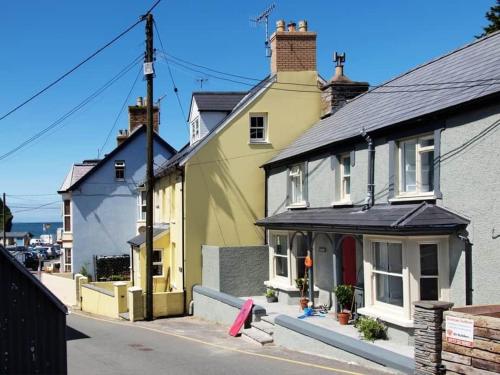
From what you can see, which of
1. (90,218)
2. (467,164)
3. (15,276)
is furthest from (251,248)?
(90,218)

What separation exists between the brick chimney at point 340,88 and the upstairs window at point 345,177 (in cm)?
587

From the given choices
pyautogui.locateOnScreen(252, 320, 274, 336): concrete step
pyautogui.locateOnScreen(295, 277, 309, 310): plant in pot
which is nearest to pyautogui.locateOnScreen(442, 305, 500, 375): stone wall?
pyautogui.locateOnScreen(252, 320, 274, 336): concrete step

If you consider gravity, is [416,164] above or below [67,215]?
above

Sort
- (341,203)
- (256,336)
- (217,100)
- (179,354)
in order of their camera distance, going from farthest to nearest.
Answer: (217,100)
(341,203)
(256,336)
(179,354)

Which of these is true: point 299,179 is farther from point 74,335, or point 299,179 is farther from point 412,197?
point 74,335

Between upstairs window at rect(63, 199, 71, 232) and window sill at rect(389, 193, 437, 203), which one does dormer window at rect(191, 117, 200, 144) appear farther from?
upstairs window at rect(63, 199, 71, 232)

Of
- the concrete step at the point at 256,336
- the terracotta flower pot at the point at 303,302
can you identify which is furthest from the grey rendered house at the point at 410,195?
the concrete step at the point at 256,336

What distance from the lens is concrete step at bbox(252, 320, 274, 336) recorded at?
54.3 feet

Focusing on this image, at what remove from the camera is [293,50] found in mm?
24672

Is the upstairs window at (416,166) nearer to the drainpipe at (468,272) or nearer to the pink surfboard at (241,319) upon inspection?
the drainpipe at (468,272)

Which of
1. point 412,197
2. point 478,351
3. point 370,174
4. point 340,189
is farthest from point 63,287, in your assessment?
point 478,351

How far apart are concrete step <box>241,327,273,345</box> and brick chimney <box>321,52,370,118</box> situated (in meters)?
10.3

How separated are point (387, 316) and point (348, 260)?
4.73 m

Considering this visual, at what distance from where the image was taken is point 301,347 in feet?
47.0
